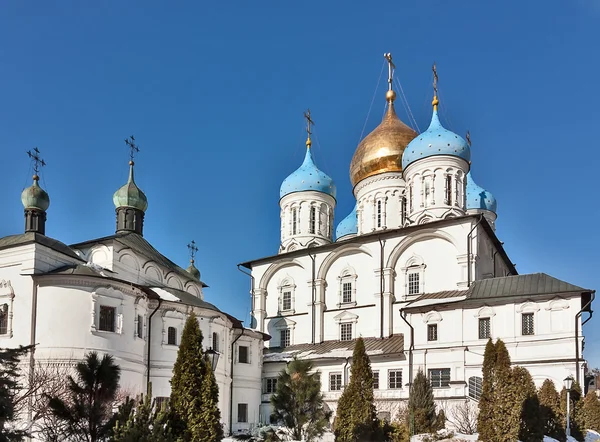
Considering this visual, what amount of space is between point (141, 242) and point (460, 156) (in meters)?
17.9

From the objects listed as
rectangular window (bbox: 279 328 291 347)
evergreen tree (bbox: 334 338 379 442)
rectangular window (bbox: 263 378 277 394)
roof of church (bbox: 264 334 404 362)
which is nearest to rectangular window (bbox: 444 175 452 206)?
roof of church (bbox: 264 334 404 362)

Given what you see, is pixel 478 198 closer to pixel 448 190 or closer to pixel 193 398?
pixel 448 190

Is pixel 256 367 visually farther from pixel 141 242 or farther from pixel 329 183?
pixel 329 183

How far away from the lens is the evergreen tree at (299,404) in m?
16.0

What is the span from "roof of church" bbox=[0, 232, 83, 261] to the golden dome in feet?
67.6

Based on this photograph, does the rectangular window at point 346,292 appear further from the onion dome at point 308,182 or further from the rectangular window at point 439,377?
the onion dome at point 308,182

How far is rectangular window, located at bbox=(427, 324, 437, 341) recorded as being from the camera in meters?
27.5

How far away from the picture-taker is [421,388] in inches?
839

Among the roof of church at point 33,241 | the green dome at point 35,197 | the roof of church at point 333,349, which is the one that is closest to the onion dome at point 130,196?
the green dome at point 35,197

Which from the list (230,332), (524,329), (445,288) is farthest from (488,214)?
(230,332)

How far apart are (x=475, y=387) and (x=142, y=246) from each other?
1724 centimetres

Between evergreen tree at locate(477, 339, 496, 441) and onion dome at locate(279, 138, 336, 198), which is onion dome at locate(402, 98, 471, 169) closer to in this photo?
onion dome at locate(279, 138, 336, 198)

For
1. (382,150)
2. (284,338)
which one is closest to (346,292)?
(284,338)

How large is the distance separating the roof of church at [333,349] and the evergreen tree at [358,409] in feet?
40.1
